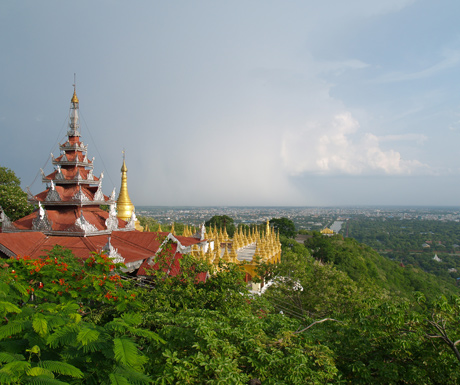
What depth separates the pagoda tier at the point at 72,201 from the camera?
18.9m

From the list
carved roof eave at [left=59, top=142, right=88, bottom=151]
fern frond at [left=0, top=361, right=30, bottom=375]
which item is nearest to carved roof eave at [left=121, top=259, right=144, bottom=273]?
carved roof eave at [left=59, top=142, right=88, bottom=151]

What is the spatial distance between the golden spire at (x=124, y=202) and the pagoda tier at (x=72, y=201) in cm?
655

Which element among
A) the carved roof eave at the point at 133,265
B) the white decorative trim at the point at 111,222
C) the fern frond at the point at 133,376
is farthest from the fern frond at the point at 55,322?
the white decorative trim at the point at 111,222

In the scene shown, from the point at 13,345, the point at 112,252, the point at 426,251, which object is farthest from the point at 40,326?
the point at 426,251

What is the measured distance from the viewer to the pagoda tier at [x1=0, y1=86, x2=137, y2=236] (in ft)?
61.9

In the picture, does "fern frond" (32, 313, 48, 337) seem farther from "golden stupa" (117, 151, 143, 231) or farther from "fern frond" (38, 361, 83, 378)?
"golden stupa" (117, 151, 143, 231)

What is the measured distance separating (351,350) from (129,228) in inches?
708

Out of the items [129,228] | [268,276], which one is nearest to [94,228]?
[129,228]

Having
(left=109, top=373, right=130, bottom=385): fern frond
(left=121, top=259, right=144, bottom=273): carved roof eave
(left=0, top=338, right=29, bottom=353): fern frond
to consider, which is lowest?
(left=121, top=259, right=144, bottom=273): carved roof eave

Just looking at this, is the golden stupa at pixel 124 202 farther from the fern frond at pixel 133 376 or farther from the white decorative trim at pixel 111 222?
the fern frond at pixel 133 376

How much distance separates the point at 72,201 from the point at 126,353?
16341 mm

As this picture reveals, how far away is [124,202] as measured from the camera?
29.9 metres

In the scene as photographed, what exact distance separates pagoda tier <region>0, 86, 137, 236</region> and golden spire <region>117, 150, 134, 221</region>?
6552mm

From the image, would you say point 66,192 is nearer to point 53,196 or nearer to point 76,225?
point 53,196
